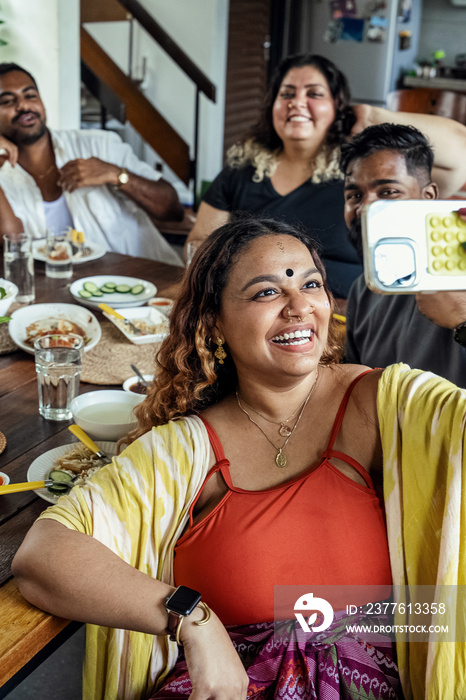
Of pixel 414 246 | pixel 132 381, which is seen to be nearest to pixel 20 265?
pixel 132 381

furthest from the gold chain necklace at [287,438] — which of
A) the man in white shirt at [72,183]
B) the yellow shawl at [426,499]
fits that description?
the man in white shirt at [72,183]

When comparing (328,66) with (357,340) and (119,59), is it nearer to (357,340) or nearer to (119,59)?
(357,340)

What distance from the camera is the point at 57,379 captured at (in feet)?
5.55

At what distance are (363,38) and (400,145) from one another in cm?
555

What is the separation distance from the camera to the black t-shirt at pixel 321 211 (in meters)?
2.80

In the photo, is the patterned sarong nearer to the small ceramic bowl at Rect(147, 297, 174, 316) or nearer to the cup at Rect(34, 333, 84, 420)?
the cup at Rect(34, 333, 84, 420)

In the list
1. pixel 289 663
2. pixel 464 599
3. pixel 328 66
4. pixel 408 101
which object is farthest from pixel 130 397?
pixel 408 101

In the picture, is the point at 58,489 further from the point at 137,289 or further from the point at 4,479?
the point at 137,289

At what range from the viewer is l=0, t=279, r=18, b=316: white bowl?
2102 mm

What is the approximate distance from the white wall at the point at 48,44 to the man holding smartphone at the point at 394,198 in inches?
110

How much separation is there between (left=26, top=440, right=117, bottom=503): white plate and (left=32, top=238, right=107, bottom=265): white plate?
4.89 feet

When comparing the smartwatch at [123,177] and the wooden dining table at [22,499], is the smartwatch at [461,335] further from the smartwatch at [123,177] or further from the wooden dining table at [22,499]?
the smartwatch at [123,177]

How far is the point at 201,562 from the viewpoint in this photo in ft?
4.06

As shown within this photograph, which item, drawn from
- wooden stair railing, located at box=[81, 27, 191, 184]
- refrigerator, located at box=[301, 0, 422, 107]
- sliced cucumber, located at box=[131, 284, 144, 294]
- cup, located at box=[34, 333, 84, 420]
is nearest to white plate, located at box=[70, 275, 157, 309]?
sliced cucumber, located at box=[131, 284, 144, 294]
